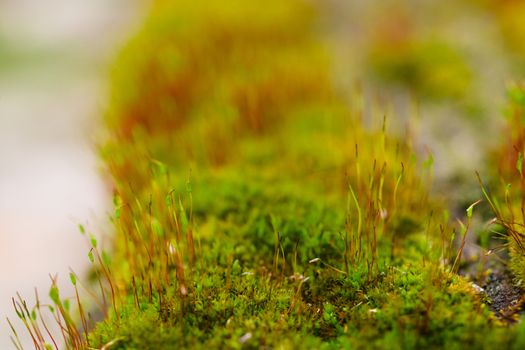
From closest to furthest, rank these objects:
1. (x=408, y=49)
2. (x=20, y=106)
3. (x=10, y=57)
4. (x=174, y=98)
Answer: (x=174, y=98)
(x=408, y=49)
(x=20, y=106)
(x=10, y=57)

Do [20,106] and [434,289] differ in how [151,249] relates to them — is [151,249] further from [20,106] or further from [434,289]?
[20,106]

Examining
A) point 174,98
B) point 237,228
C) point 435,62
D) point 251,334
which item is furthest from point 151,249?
point 435,62

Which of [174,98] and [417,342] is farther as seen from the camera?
[174,98]

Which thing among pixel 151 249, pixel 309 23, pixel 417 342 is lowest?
pixel 417 342
